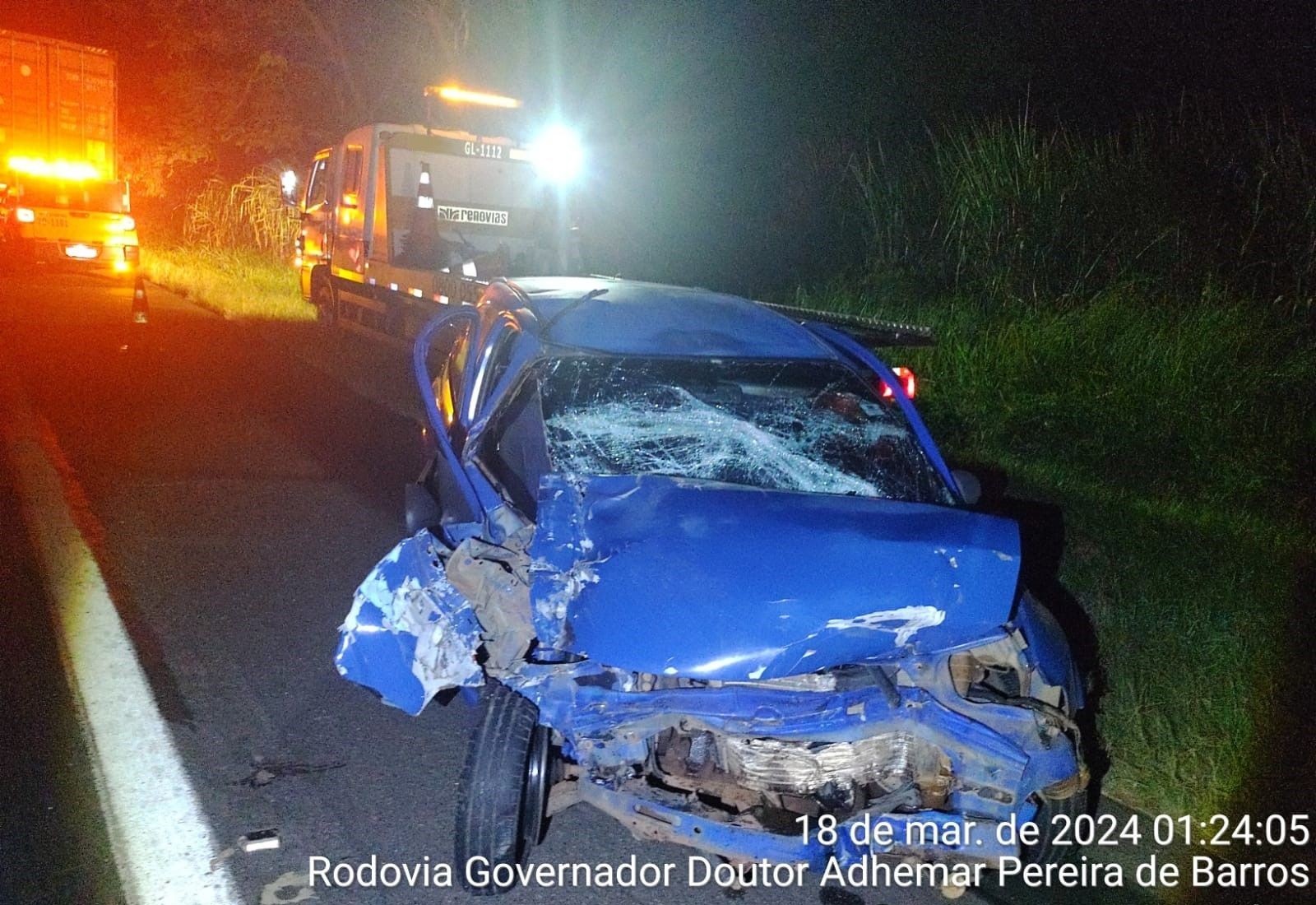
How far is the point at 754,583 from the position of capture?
3207mm

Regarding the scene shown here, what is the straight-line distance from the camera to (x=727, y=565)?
3277mm

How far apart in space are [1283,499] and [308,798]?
6.25 meters

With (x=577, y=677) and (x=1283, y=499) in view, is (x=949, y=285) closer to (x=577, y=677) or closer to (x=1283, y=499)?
(x=1283, y=499)

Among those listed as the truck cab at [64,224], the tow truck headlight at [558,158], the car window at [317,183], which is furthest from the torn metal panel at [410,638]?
the truck cab at [64,224]

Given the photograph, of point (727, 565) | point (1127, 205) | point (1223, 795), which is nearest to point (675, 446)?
point (727, 565)

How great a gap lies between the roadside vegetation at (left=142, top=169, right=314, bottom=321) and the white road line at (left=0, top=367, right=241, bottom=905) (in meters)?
10.7

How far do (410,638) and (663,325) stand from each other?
6.02 feet

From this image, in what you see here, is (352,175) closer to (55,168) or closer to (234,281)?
(234,281)

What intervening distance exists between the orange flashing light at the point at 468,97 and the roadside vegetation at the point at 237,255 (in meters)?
4.30

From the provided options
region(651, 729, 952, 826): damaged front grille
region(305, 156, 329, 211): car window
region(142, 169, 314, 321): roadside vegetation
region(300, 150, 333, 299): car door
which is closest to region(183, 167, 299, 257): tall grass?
region(142, 169, 314, 321): roadside vegetation

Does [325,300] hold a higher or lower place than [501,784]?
higher

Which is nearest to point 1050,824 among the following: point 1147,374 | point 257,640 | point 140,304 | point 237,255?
point 257,640

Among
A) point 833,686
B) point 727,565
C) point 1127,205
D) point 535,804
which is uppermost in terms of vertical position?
point 1127,205

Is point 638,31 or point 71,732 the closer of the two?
point 71,732
